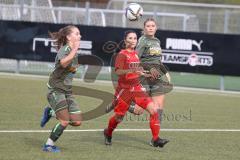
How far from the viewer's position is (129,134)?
12281mm

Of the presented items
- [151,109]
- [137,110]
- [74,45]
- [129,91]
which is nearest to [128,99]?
[129,91]

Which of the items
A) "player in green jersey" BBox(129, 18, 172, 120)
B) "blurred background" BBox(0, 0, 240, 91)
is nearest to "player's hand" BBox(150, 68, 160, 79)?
"player in green jersey" BBox(129, 18, 172, 120)

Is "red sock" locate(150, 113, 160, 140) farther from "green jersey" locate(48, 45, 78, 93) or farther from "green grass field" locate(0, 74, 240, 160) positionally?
"green jersey" locate(48, 45, 78, 93)

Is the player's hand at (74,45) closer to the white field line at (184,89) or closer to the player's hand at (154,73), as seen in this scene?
the player's hand at (154,73)

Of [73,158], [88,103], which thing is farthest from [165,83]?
[88,103]

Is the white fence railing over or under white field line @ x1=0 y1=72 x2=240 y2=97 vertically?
over

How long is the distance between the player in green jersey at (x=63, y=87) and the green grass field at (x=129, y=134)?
0.38 meters

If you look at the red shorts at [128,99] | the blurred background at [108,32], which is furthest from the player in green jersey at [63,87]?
the blurred background at [108,32]

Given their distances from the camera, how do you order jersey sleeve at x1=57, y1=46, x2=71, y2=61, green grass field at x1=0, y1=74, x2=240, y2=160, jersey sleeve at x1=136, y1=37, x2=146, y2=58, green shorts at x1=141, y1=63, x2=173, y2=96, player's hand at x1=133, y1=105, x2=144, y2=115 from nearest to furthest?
jersey sleeve at x1=57, y1=46, x2=71, y2=61 → green grass field at x1=0, y1=74, x2=240, y2=160 → player's hand at x1=133, y1=105, x2=144, y2=115 → jersey sleeve at x1=136, y1=37, x2=146, y2=58 → green shorts at x1=141, y1=63, x2=173, y2=96

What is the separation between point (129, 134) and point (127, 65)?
5.99 feet

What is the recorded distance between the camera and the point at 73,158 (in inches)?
374

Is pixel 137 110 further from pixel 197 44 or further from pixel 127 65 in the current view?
pixel 197 44

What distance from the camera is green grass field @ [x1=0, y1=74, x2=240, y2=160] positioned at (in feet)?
32.8

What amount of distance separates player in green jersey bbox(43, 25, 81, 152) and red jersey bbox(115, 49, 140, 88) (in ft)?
3.47
